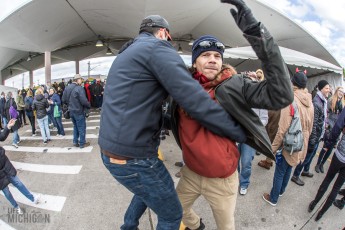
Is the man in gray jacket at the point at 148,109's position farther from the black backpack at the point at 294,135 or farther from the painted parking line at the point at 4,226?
the painted parking line at the point at 4,226

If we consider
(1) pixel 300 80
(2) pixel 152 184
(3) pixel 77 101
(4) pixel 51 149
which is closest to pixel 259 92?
(2) pixel 152 184

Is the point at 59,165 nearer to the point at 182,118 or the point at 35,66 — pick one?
the point at 182,118

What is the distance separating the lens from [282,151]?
2.89m

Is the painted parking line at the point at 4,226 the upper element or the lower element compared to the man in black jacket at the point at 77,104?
lower

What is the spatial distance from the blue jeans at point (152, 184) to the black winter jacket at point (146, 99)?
0.10m

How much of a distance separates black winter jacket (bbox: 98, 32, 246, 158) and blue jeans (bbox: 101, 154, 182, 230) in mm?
95

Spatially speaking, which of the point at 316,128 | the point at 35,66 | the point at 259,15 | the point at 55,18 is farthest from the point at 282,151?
the point at 35,66

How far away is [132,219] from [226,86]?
1610 mm

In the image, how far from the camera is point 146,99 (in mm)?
1286

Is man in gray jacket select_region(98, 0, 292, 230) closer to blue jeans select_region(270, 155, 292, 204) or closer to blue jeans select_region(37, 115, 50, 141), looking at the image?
blue jeans select_region(270, 155, 292, 204)

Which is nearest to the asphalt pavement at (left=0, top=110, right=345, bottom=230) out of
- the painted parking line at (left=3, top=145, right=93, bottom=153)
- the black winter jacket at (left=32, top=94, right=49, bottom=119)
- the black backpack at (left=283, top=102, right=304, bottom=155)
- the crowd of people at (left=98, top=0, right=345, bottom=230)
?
the painted parking line at (left=3, top=145, right=93, bottom=153)

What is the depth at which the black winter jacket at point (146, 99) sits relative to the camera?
1188 mm

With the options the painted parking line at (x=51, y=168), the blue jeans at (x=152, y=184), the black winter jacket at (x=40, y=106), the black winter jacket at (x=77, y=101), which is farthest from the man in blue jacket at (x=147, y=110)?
the black winter jacket at (x=40, y=106)

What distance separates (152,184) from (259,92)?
947mm
